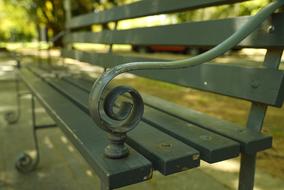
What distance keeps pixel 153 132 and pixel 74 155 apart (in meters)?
1.73

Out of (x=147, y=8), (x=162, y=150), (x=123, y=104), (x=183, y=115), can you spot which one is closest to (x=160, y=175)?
(x=183, y=115)

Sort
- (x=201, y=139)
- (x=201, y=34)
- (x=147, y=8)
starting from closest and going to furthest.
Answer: (x=201, y=139)
(x=201, y=34)
(x=147, y=8)

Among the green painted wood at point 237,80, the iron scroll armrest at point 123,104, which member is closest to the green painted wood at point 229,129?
the green painted wood at point 237,80

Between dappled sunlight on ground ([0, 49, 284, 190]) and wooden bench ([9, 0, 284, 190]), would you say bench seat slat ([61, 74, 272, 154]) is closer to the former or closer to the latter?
wooden bench ([9, 0, 284, 190])

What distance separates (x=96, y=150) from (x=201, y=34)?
2.53 ft

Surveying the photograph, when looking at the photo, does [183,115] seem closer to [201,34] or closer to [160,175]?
[201,34]

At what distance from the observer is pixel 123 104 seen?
120 cm

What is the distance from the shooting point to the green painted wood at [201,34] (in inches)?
52.9

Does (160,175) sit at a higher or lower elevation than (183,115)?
lower

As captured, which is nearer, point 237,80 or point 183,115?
point 237,80

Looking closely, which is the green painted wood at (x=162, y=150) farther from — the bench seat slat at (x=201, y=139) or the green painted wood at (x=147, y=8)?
the green painted wood at (x=147, y=8)

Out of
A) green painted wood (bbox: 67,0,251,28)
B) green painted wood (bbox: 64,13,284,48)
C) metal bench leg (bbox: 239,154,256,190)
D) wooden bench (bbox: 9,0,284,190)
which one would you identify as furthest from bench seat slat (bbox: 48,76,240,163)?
green painted wood (bbox: 67,0,251,28)

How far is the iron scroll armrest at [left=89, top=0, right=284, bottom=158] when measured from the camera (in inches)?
44.4

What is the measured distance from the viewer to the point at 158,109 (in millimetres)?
1963
